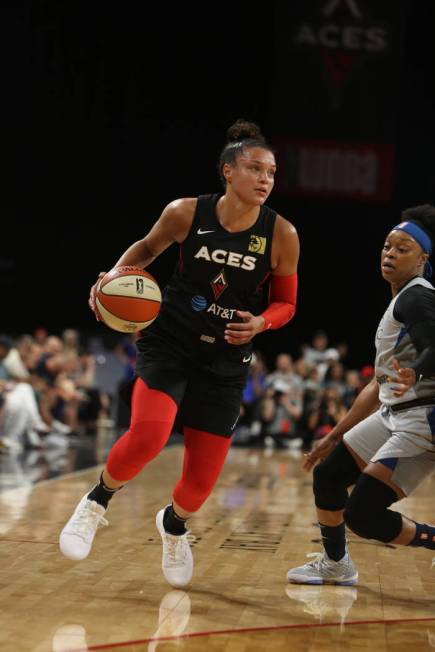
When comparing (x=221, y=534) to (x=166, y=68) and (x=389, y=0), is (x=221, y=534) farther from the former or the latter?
(x=166, y=68)

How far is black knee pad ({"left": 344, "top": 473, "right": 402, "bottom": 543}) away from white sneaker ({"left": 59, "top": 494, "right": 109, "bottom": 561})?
1.09m

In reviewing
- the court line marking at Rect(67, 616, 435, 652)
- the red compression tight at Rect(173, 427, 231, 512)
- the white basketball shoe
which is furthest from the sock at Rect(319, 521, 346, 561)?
the court line marking at Rect(67, 616, 435, 652)

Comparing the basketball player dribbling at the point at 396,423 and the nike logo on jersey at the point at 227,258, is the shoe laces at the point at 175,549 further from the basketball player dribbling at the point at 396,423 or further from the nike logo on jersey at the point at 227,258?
the nike logo on jersey at the point at 227,258

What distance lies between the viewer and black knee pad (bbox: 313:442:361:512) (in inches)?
155

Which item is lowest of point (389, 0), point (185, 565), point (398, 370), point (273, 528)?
point (273, 528)

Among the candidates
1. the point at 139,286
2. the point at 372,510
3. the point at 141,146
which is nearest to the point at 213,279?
the point at 139,286

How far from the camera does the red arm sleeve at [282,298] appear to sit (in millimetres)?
4020

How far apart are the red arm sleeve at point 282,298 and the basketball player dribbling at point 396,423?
44cm

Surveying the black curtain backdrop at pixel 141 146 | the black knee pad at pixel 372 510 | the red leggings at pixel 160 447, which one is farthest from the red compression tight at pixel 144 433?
the black curtain backdrop at pixel 141 146

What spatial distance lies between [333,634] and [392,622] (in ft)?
1.00

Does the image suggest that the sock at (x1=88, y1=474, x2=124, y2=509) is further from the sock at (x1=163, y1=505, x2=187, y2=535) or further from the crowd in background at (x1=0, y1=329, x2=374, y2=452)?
the crowd in background at (x1=0, y1=329, x2=374, y2=452)

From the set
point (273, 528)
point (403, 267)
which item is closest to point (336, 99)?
point (273, 528)

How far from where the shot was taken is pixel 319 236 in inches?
698

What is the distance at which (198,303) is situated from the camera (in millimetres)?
3936
